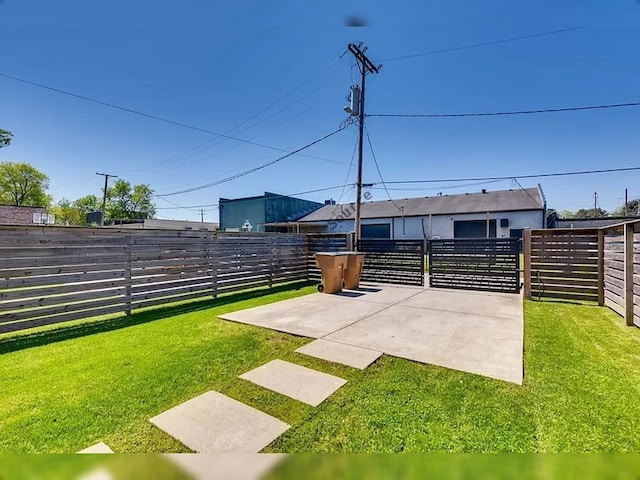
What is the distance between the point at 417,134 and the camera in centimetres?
1301

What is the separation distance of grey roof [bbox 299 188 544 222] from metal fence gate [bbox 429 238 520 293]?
Result: 14.8 metres

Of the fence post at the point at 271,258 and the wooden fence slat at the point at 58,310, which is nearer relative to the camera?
the wooden fence slat at the point at 58,310

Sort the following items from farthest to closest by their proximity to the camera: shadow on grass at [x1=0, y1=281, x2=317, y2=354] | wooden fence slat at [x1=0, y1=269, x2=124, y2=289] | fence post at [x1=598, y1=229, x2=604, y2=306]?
fence post at [x1=598, y1=229, x2=604, y2=306] → wooden fence slat at [x1=0, y1=269, x2=124, y2=289] → shadow on grass at [x1=0, y1=281, x2=317, y2=354]

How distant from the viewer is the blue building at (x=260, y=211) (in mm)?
27984

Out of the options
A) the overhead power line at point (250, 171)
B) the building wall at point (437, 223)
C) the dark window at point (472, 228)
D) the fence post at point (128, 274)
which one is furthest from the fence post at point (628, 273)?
the dark window at point (472, 228)

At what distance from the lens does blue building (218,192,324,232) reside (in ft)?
91.8

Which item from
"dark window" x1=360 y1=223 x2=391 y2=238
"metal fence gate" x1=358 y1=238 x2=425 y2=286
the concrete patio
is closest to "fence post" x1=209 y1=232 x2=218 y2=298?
the concrete patio

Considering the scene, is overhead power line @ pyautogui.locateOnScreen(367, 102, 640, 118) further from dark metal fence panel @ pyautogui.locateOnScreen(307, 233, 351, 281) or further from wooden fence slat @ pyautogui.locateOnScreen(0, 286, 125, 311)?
wooden fence slat @ pyautogui.locateOnScreen(0, 286, 125, 311)

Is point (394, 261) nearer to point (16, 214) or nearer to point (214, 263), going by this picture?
point (214, 263)

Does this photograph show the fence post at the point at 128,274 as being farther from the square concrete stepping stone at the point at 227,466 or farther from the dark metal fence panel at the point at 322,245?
the square concrete stepping stone at the point at 227,466

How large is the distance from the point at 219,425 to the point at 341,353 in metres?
1.54

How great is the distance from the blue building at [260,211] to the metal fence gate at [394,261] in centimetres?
1963

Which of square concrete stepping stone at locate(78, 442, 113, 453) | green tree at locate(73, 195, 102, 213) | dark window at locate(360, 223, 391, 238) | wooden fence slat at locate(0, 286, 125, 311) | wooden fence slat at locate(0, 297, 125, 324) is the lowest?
square concrete stepping stone at locate(78, 442, 113, 453)

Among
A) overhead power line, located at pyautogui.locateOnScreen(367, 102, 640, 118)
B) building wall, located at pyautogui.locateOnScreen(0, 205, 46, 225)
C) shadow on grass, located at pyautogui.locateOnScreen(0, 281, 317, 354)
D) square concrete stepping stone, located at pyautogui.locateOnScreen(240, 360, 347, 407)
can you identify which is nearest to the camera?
square concrete stepping stone, located at pyautogui.locateOnScreen(240, 360, 347, 407)
